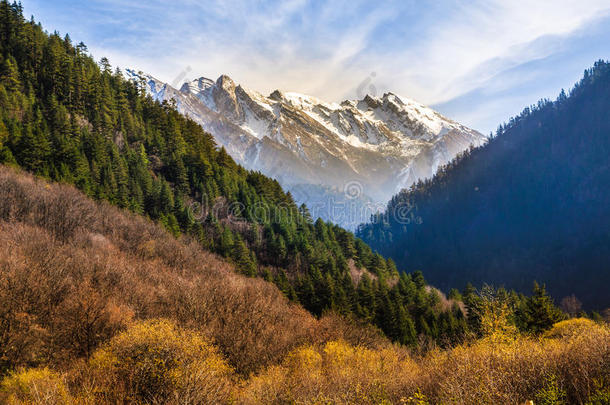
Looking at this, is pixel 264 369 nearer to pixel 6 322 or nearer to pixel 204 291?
pixel 204 291

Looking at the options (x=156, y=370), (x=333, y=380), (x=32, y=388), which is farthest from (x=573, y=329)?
(x=32, y=388)

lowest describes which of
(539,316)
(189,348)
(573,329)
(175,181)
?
(189,348)

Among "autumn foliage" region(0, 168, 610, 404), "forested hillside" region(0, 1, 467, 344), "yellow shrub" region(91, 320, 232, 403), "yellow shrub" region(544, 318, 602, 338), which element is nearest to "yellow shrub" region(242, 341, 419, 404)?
"autumn foliage" region(0, 168, 610, 404)

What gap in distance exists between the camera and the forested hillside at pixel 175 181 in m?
70.0

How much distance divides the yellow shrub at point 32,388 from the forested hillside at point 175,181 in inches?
2002

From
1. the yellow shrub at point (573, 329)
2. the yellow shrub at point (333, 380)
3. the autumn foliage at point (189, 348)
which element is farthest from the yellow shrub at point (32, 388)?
the yellow shrub at point (573, 329)

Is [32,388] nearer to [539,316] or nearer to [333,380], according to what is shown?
[333,380]

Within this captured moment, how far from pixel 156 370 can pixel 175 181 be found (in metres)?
85.4

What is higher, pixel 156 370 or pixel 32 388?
pixel 156 370

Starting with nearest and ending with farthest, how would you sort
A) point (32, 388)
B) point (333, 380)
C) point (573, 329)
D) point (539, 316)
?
point (32, 388) < point (333, 380) < point (573, 329) < point (539, 316)

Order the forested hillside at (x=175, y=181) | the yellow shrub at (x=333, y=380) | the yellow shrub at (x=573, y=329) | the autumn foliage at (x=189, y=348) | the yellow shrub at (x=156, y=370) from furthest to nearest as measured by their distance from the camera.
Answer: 1. the forested hillside at (x=175, y=181)
2. the yellow shrub at (x=573, y=329)
3. the yellow shrub at (x=333, y=380)
4. the yellow shrub at (x=156, y=370)
5. the autumn foliage at (x=189, y=348)

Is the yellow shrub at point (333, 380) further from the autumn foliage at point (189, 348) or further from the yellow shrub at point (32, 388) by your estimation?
the yellow shrub at point (32, 388)

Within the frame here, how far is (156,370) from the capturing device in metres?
22.2

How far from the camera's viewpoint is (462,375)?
19.5 m
